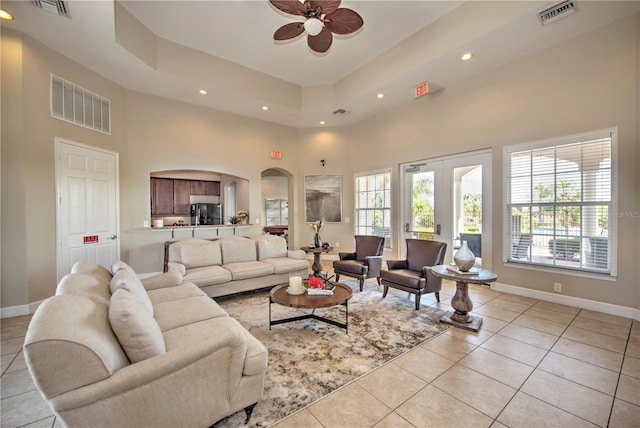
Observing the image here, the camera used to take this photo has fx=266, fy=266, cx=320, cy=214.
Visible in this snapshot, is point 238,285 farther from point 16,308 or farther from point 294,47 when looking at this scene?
point 294,47

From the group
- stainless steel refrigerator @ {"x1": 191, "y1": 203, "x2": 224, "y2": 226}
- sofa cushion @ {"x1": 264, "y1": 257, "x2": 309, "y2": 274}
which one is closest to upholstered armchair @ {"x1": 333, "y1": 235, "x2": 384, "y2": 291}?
sofa cushion @ {"x1": 264, "y1": 257, "x2": 309, "y2": 274}

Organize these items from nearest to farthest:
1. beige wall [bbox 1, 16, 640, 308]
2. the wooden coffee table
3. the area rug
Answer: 1. the area rug
2. the wooden coffee table
3. beige wall [bbox 1, 16, 640, 308]

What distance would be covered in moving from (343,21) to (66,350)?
3.68 metres

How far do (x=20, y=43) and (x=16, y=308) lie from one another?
3376mm

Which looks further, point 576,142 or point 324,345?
point 576,142

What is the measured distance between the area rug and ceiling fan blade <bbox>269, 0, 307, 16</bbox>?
3.52 metres

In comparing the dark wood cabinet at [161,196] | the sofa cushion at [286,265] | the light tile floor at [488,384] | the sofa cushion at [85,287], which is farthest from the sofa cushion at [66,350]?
the dark wood cabinet at [161,196]

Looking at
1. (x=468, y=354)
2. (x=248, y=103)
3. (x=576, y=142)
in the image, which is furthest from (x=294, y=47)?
(x=468, y=354)

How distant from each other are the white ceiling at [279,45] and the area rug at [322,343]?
381 cm

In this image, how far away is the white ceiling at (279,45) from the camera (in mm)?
3303

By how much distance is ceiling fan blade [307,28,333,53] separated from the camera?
3.28 meters

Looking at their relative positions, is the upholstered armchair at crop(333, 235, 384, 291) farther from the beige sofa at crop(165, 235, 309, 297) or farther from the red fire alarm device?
the red fire alarm device

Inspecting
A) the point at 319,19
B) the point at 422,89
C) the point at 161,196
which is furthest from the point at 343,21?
the point at 161,196

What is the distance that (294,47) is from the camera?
4.62 m
